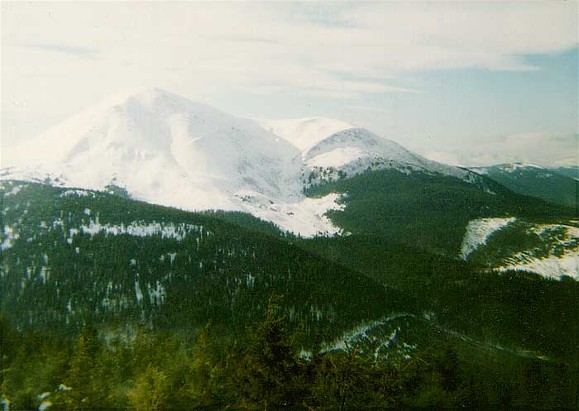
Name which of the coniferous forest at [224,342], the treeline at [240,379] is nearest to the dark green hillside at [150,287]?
the coniferous forest at [224,342]

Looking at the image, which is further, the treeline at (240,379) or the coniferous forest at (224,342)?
the coniferous forest at (224,342)

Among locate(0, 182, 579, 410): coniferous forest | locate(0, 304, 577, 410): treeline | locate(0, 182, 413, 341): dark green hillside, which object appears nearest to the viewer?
locate(0, 304, 577, 410): treeline

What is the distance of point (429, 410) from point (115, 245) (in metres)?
151

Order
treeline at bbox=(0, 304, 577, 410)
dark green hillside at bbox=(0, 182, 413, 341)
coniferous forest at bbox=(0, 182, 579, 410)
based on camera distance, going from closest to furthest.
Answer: treeline at bbox=(0, 304, 577, 410) → coniferous forest at bbox=(0, 182, 579, 410) → dark green hillside at bbox=(0, 182, 413, 341)

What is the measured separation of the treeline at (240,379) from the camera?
134 feet

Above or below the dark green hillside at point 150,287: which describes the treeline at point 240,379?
above

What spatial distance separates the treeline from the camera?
41.0m

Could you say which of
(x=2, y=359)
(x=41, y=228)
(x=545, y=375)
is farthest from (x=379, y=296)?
(x=2, y=359)

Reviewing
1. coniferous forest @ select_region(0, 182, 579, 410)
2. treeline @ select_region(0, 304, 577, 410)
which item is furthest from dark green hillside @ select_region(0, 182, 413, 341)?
treeline @ select_region(0, 304, 577, 410)

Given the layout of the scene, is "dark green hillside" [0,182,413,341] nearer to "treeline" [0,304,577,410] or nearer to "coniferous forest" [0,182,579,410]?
"coniferous forest" [0,182,579,410]

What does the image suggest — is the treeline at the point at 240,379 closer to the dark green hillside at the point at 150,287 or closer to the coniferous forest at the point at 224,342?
the coniferous forest at the point at 224,342

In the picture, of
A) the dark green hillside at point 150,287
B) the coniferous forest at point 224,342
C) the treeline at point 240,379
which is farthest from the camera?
the dark green hillside at point 150,287

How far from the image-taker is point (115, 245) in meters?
195

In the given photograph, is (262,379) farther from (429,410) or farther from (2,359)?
(429,410)
